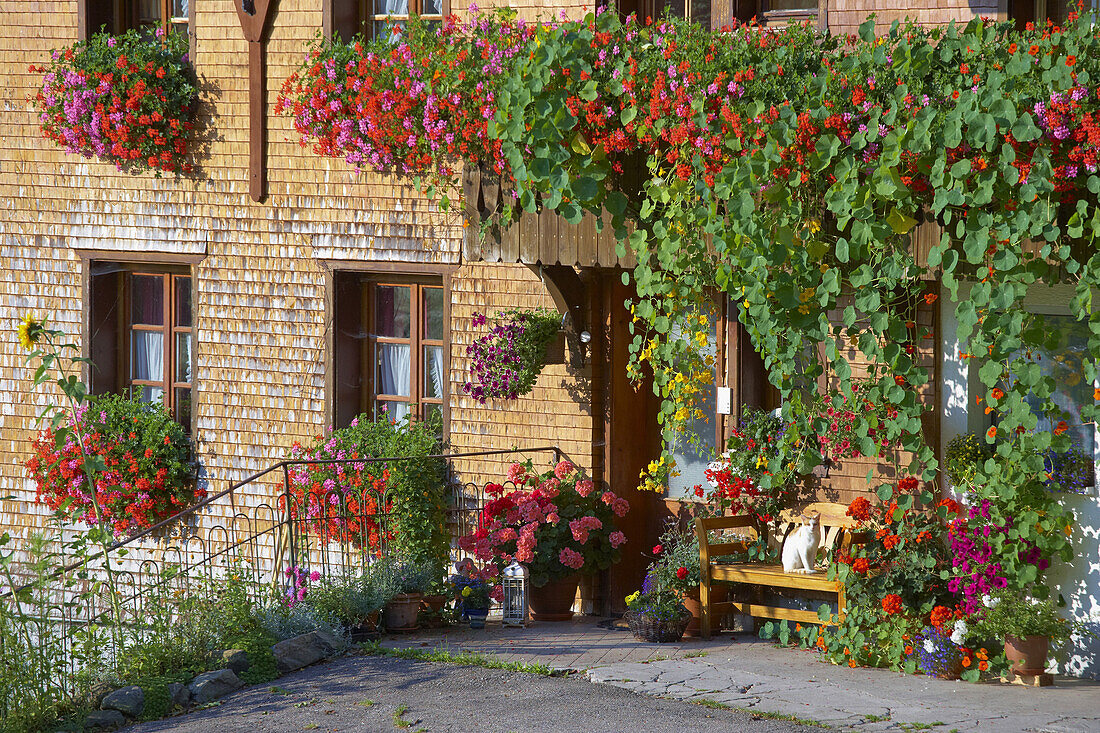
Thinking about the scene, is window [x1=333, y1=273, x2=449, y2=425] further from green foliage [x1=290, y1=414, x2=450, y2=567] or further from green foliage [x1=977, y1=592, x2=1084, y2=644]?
green foliage [x1=977, y1=592, x2=1084, y2=644]

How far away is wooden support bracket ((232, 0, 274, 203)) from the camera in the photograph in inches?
396

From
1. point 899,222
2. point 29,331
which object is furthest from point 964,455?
point 29,331

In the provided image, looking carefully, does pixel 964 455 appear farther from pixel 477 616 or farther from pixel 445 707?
pixel 445 707

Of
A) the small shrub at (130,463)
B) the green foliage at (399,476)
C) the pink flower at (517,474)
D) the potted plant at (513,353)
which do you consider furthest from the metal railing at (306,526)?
the potted plant at (513,353)

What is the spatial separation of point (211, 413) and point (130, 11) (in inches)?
136

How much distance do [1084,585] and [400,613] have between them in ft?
13.7

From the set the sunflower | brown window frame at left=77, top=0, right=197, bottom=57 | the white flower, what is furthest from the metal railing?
brown window frame at left=77, top=0, right=197, bottom=57

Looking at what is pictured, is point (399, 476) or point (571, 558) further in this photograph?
point (399, 476)

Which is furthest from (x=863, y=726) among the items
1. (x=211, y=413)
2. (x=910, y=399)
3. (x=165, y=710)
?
(x=211, y=413)

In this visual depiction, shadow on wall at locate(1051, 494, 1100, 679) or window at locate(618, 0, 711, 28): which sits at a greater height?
window at locate(618, 0, 711, 28)

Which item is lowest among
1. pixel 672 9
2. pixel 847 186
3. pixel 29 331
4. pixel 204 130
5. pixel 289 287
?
pixel 29 331

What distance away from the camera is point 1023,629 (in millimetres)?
7289

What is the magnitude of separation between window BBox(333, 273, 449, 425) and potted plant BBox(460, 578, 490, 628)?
1702 millimetres

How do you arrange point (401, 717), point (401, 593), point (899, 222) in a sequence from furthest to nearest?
1. point (401, 593)
2. point (401, 717)
3. point (899, 222)
